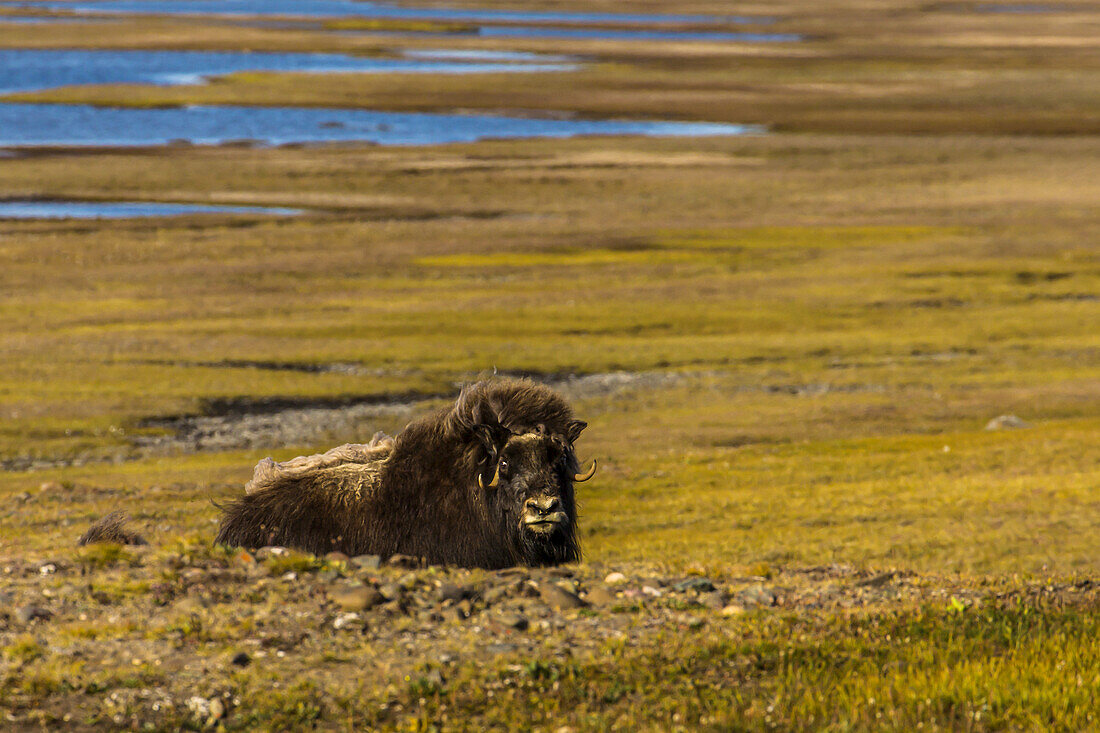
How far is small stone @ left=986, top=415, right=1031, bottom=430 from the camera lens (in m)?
34.4

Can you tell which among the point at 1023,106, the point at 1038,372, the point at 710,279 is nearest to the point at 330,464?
the point at 1038,372

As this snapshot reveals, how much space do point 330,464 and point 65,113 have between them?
9232 cm

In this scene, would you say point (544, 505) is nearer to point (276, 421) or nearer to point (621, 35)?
point (276, 421)

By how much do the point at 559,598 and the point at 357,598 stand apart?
171 centimetres

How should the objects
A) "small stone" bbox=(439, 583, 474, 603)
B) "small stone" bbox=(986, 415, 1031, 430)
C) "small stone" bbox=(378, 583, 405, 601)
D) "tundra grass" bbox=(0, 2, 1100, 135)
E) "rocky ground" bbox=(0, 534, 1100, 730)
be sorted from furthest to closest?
"tundra grass" bbox=(0, 2, 1100, 135) → "small stone" bbox=(986, 415, 1031, 430) → "small stone" bbox=(439, 583, 474, 603) → "small stone" bbox=(378, 583, 405, 601) → "rocky ground" bbox=(0, 534, 1100, 730)

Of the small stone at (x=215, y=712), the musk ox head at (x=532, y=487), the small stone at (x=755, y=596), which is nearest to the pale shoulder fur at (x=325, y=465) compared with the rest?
the musk ox head at (x=532, y=487)

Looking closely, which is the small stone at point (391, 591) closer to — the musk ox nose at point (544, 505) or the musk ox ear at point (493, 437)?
the musk ox nose at point (544, 505)

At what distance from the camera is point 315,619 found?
35.6 feet

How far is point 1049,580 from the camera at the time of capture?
492 inches

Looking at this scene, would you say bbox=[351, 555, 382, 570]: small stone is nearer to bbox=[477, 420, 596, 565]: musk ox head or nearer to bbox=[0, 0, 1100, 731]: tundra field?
bbox=[0, 0, 1100, 731]: tundra field

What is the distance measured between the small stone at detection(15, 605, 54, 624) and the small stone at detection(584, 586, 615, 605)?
4.47m

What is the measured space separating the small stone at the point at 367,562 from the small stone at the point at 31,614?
8.65 feet

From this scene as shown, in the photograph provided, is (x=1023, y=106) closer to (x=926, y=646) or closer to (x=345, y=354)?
(x=345, y=354)

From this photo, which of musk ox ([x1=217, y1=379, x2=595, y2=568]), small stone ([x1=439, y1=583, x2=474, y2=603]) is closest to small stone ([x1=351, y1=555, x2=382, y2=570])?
musk ox ([x1=217, y1=379, x2=595, y2=568])
